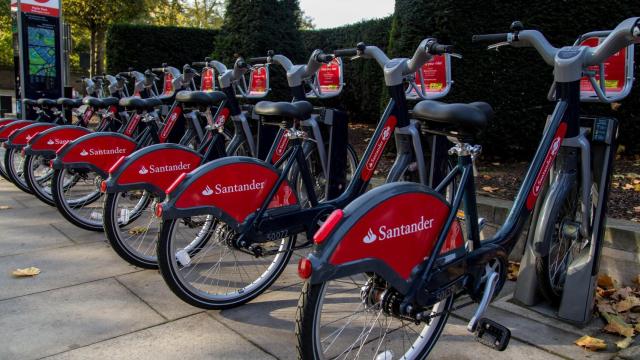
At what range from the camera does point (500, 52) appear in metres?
5.39

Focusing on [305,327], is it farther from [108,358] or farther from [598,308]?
[598,308]

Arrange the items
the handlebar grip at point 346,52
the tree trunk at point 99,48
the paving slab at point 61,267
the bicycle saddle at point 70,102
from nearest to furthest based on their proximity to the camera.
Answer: the paving slab at point 61,267, the handlebar grip at point 346,52, the bicycle saddle at point 70,102, the tree trunk at point 99,48

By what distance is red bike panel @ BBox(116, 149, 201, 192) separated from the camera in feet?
12.2

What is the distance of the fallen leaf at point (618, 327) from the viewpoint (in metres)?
2.76

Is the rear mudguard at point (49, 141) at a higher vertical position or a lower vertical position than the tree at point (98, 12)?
lower

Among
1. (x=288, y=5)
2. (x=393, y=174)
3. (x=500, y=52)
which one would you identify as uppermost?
(x=288, y=5)

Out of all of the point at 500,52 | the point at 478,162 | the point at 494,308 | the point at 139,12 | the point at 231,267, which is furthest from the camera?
the point at 139,12

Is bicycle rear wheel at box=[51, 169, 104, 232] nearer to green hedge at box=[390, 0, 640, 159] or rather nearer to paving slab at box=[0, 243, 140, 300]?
paving slab at box=[0, 243, 140, 300]

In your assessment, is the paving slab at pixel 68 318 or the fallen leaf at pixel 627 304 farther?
the fallen leaf at pixel 627 304

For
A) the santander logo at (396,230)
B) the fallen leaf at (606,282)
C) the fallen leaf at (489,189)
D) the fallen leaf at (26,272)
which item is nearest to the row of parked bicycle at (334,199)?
the santander logo at (396,230)

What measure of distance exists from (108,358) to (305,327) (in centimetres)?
113

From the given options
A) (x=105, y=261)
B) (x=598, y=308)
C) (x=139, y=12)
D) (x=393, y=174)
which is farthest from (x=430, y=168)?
(x=139, y=12)

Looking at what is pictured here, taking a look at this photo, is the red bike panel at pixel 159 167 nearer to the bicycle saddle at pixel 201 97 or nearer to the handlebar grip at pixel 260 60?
the bicycle saddle at pixel 201 97

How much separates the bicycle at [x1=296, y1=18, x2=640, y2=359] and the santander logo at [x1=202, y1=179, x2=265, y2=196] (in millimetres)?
849
